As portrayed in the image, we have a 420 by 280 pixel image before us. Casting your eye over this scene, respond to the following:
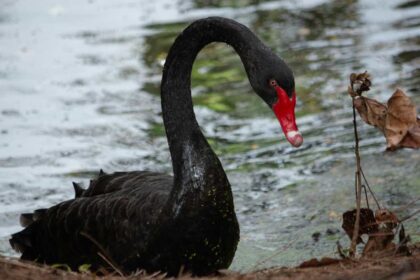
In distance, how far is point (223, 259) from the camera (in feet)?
14.0

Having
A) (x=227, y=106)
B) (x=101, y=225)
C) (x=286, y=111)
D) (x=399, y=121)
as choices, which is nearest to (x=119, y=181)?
(x=101, y=225)

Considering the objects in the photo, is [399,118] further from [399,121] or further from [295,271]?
[295,271]

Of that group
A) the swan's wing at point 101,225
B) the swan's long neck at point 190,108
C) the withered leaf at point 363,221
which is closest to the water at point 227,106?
the withered leaf at point 363,221

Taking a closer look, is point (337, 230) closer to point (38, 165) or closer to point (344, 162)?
point (344, 162)

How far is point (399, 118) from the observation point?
13.1 ft

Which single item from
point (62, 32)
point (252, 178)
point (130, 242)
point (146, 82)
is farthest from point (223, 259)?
point (62, 32)

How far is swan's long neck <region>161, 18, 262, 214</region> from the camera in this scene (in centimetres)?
421

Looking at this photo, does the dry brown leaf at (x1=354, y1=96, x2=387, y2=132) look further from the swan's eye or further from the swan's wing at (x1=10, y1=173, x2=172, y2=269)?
the swan's wing at (x1=10, y1=173, x2=172, y2=269)

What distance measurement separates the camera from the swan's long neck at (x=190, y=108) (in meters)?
4.21

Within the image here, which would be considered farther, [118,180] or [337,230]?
[337,230]

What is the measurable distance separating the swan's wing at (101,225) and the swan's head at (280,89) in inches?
27.2

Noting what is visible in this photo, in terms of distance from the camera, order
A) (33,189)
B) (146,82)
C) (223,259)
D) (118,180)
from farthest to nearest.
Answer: (146,82) → (33,189) → (118,180) → (223,259)

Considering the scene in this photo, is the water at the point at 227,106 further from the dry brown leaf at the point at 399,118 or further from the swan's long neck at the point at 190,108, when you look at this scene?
the dry brown leaf at the point at 399,118

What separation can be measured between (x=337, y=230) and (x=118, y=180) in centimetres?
148
